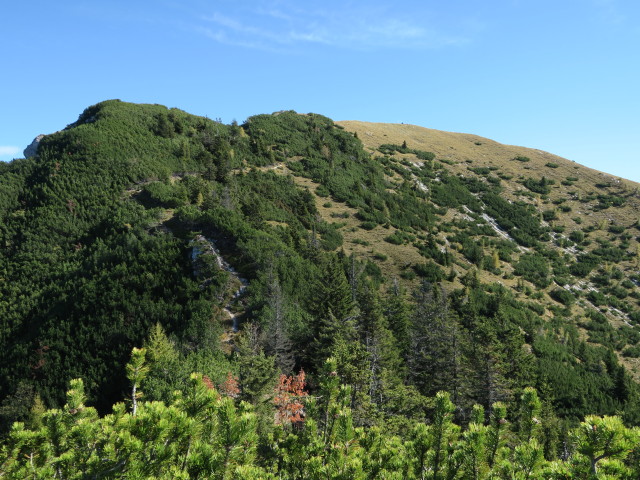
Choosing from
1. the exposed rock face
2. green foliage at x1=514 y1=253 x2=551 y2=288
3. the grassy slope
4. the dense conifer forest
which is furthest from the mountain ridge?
the exposed rock face

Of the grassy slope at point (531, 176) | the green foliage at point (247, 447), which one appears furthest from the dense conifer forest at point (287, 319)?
the grassy slope at point (531, 176)

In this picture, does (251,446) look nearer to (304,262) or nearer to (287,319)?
(287,319)

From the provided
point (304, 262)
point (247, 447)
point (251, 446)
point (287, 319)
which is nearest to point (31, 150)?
point (304, 262)

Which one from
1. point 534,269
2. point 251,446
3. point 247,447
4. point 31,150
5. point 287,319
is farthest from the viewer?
point 31,150

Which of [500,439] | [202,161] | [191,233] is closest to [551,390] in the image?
[500,439]

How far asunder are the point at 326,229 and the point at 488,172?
48922 millimetres

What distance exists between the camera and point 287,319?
90.8 feet

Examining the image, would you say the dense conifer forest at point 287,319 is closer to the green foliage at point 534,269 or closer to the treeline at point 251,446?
the treeline at point 251,446

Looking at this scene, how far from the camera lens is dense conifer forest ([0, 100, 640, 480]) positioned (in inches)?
205

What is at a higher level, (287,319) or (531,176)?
(531,176)

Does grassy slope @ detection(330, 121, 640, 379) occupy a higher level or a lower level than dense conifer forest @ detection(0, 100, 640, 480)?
higher

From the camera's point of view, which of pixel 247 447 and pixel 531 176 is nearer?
pixel 247 447

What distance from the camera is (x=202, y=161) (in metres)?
50.6

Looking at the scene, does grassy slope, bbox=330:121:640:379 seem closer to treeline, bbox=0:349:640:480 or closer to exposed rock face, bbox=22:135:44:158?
treeline, bbox=0:349:640:480
